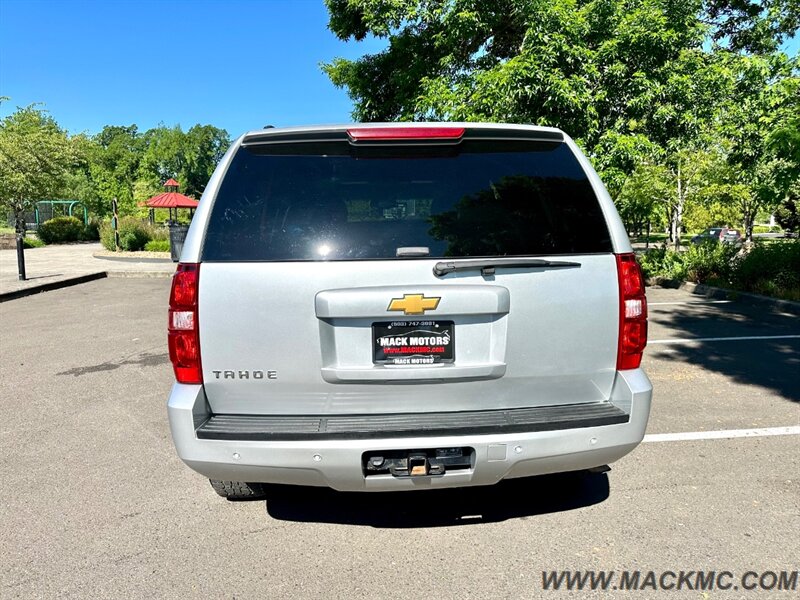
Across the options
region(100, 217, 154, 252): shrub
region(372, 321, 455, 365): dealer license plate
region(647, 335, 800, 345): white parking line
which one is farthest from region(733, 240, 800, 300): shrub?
region(100, 217, 154, 252): shrub

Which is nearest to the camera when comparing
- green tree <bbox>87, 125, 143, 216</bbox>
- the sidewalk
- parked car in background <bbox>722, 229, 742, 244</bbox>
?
the sidewalk

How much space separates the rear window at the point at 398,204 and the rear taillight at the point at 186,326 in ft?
0.42

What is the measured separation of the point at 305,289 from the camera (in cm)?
256

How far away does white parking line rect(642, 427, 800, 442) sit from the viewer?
4.25m

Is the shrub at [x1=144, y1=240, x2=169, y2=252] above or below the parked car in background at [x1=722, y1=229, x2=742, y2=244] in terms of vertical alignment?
below

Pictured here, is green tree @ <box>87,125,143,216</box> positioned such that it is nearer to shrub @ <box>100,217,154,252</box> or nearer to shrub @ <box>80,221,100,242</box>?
shrub @ <box>80,221,100,242</box>

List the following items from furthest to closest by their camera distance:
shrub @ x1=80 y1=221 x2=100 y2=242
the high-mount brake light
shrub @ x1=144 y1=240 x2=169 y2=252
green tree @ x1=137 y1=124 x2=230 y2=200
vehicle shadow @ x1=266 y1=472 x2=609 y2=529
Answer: green tree @ x1=137 y1=124 x2=230 y2=200, shrub @ x1=80 y1=221 x2=100 y2=242, shrub @ x1=144 y1=240 x2=169 y2=252, vehicle shadow @ x1=266 y1=472 x2=609 y2=529, the high-mount brake light

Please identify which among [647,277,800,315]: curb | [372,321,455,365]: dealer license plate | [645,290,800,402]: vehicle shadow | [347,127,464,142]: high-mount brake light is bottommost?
[645,290,800,402]: vehicle shadow

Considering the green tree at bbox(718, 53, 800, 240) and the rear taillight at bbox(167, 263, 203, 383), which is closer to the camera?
the rear taillight at bbox(167, 263, 203, 383)

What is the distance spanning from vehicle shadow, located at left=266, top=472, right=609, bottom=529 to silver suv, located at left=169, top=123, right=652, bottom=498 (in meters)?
0.68

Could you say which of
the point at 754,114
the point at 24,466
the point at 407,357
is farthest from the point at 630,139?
the point at 24,466

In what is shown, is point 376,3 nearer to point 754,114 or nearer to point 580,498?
point 754,114

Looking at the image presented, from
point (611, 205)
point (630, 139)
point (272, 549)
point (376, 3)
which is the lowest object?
point (272, 549)

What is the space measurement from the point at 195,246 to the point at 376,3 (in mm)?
11937
